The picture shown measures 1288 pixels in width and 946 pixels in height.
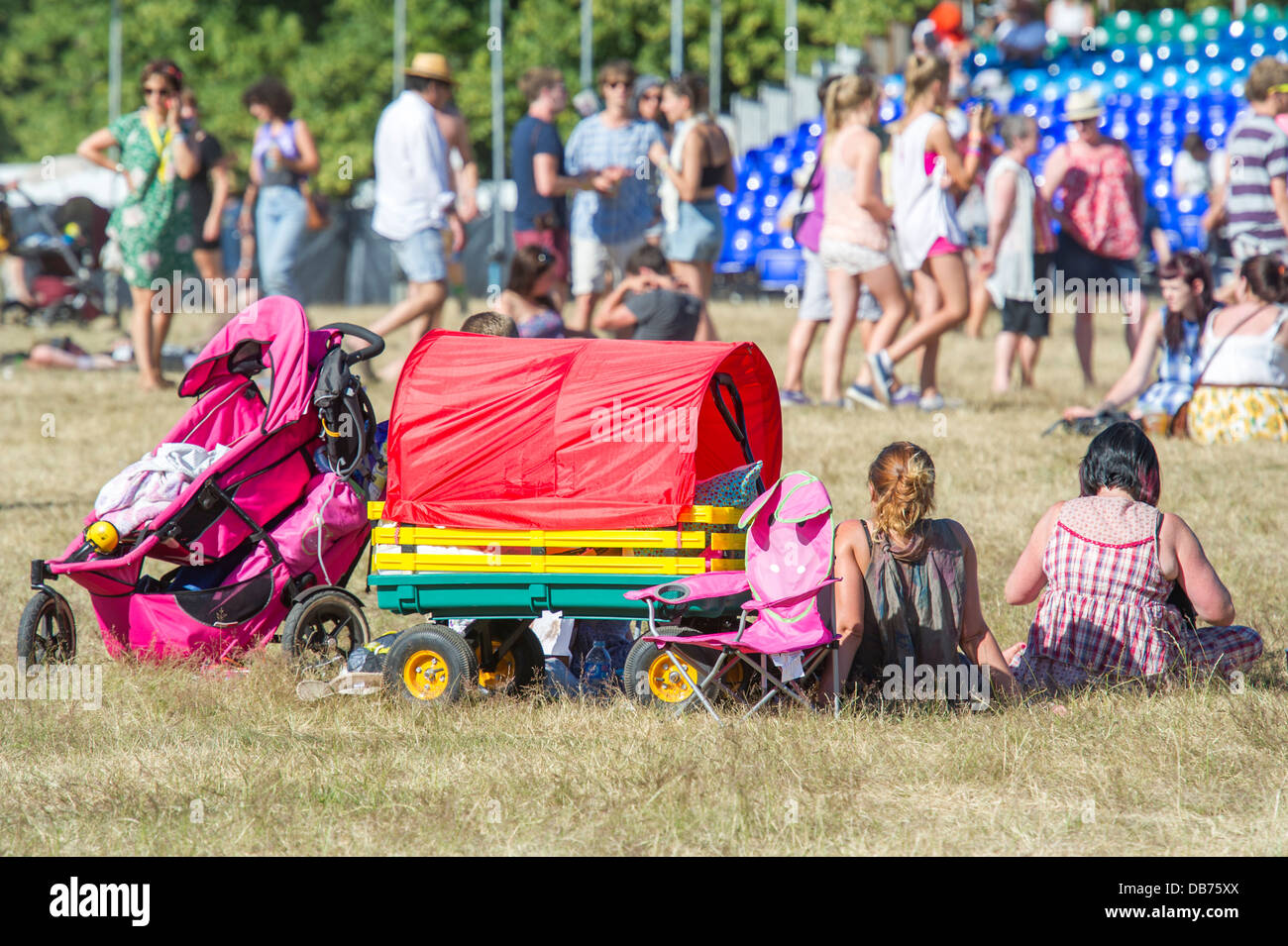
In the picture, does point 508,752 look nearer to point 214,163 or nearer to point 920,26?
point 214,163

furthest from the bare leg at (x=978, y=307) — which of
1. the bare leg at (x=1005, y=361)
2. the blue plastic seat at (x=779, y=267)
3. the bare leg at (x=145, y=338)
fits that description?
the blue plastic seat at (x=779, y=267)

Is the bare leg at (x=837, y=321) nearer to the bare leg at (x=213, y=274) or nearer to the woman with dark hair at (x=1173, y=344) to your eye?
the woman with dark hair at (x=1173, y=344)

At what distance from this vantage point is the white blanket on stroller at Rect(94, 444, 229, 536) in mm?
4770

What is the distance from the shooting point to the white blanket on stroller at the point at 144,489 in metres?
4.77

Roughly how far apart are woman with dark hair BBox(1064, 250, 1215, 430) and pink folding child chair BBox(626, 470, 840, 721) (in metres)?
4.52

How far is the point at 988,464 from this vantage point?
25.4 ft

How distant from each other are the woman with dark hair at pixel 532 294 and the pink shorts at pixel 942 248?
2.77 metres

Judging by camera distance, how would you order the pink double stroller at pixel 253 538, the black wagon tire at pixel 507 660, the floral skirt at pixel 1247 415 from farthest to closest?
the floral skirt at pixel 1247 415, the pink double stroller at pixel 253 538, the black wagon tire at pixel 507 660

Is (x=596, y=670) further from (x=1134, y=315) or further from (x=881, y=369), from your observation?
(x=1134, y=315)

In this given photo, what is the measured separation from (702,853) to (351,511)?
1.94m

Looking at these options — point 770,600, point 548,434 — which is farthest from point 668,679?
point 548,434

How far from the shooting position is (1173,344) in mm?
8477

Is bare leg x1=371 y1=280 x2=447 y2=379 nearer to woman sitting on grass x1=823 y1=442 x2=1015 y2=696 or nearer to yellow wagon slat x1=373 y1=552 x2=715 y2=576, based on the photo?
yellow wagon slat x1=373 y1=552 x2=715 y2=576
